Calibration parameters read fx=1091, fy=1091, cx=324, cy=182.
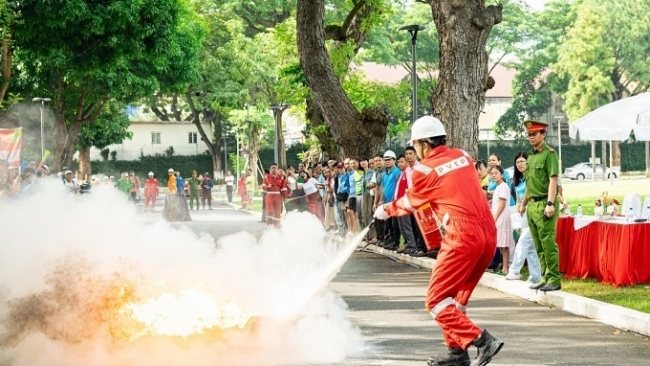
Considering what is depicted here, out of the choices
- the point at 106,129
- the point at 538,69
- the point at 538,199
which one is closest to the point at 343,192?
the point at 538,199

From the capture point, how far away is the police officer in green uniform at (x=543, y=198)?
1283 cm

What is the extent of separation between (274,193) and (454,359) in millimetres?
22924

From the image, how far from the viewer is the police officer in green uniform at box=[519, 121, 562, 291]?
42.1 ft

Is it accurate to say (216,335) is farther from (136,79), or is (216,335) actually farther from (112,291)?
(136,79)

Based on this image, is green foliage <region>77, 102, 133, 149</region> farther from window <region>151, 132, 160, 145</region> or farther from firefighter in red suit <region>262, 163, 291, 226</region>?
window <region>151, 132, 160, 145</region>

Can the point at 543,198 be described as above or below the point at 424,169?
below

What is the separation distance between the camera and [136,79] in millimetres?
45031

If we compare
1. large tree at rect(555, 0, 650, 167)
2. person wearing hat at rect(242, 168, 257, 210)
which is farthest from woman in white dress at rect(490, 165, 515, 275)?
large tree at rect(555, 0, 650, 167)

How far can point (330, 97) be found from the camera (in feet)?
89.3

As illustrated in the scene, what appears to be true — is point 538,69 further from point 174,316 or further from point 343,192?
point 174,316

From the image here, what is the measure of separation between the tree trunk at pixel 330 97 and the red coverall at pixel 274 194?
14.4 ft

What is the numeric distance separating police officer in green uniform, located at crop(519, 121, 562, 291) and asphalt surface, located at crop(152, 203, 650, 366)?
534 millimetres

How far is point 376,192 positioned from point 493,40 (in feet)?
210

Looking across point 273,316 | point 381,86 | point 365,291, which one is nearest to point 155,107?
point 381,86
